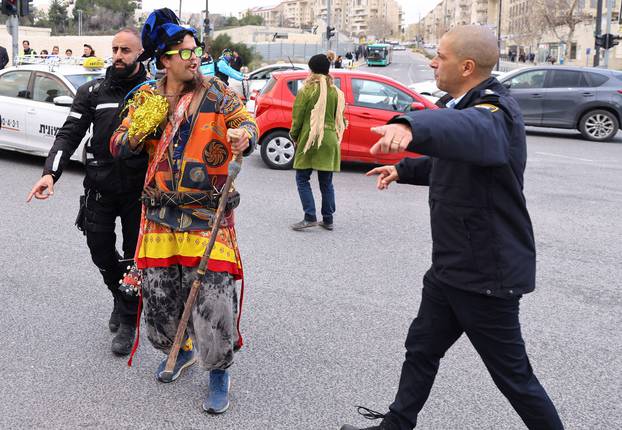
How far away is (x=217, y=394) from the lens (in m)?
3.66

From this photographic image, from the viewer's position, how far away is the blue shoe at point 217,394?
3641 mm

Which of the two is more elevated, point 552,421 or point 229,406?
point 552,421

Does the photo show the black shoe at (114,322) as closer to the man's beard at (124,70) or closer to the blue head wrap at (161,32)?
the man's beard at (124,70)

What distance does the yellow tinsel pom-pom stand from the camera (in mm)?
3441

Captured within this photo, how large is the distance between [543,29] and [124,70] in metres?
59.3

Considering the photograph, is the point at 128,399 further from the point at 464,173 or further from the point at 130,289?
the point at 464,173

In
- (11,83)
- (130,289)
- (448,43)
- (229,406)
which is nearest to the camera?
(448,43)

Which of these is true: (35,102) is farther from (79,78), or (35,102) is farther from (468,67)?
(468,67)

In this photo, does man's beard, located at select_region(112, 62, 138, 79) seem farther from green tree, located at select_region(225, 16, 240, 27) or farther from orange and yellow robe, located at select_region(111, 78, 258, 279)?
A: green tree, located at select_region(225, 16, 240, 27)

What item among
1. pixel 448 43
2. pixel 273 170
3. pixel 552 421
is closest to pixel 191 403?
pixel 552 421

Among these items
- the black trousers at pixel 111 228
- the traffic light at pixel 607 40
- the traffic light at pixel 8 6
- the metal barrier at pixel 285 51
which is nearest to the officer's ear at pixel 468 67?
the black trousers at pixel 111 228

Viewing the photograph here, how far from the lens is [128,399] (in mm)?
3785

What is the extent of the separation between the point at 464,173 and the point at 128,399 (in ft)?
6.96

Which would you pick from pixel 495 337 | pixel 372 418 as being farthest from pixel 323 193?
pixel 495 337
